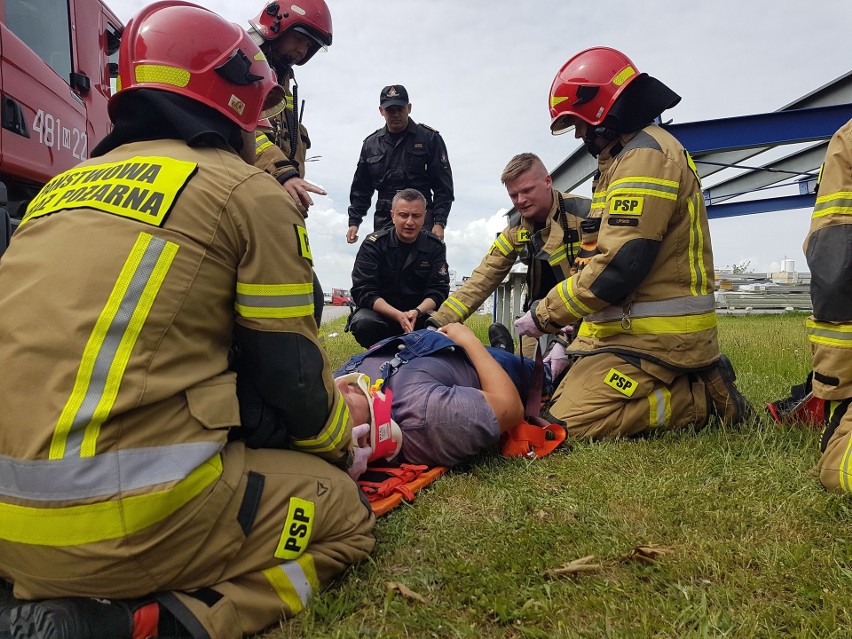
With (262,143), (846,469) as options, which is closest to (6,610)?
(846,469)

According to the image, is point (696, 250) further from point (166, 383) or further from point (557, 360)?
point (166, 383)

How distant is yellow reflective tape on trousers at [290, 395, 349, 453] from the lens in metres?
1.84

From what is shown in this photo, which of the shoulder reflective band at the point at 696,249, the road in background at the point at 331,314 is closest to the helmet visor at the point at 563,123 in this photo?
the shoulder reflective band at the point at 696,249

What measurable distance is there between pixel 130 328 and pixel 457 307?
3265mm

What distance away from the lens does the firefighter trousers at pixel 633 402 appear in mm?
3186

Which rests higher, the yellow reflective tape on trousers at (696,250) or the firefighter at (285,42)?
the firefighter at (285,42)

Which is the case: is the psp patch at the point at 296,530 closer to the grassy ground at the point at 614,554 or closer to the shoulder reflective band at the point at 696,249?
the grassy ground at the point at 614,554

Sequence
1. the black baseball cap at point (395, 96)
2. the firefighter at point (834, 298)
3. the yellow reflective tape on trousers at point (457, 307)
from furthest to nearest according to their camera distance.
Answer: the black baseball cap at point (395, 96) → the yellow reflective tape on trousers at point (457, 307) → the firefighter at point (834, 298)

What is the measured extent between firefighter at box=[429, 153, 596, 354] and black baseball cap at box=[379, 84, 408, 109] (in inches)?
71.3

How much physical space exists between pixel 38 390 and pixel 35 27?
12.4 ft

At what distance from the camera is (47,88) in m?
3.85

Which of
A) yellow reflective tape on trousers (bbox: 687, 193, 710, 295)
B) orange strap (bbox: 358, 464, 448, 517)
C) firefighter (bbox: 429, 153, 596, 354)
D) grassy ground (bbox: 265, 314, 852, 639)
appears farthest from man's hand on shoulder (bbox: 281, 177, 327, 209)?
yellow reflective tape on trousers (bbox: 687, 193, 710, 295)

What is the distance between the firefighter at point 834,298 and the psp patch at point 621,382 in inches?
35.5

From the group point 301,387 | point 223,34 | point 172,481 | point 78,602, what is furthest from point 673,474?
point 223,34
